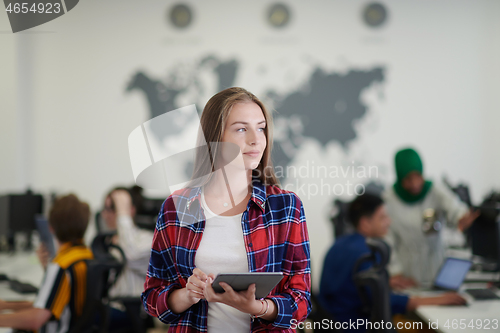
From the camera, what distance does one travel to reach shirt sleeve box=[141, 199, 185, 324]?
3.54ft

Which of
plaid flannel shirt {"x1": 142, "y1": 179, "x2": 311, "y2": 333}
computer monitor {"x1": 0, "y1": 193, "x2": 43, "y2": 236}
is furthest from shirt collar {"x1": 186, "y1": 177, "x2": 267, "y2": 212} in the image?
computer monitor {"x1": 0, "y1": 193, "x2": 43, "y2": 236}

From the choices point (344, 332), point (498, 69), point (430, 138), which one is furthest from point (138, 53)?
point (498, 69)

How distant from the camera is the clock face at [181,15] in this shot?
4.31m

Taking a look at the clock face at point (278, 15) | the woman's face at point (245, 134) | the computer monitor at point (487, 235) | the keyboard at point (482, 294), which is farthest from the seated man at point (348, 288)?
the clock face at point (278, 15)

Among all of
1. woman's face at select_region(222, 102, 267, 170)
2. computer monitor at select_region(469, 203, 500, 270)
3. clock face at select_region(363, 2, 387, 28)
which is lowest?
computer monitor at select_region(469, 203, 500, 270)

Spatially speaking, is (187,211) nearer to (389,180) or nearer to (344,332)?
(344,332)

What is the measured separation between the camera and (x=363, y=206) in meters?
2.37

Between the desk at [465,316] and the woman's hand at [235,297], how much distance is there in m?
1.17

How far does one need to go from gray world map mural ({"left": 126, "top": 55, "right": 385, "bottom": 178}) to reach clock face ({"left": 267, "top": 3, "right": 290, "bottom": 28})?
0.57 m

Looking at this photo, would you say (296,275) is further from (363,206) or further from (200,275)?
(363,206)

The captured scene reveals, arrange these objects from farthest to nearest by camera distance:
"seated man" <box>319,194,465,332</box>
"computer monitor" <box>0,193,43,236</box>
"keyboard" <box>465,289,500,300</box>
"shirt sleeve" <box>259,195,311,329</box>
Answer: "computer monitor" <box>0,193,43,236</box>
"keyboard" <box>465,289,500,300</box>
"seated man" <box>319,194,465,332</box>
"shirt sleeve" <box>259,195,311,329</box>

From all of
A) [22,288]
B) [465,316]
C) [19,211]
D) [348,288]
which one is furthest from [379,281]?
[19,211]

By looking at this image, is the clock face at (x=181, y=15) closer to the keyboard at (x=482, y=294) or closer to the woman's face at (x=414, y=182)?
the woman's face at (x=414, y=182)

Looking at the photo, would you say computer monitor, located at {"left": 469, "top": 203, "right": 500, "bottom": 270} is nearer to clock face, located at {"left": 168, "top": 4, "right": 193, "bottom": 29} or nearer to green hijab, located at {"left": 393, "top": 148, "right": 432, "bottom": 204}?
green hijab, located at {"left": 393, "top": 148, "right": 432, "bottom": 204}
